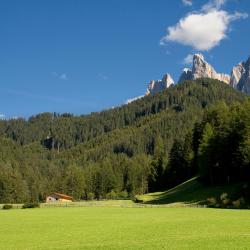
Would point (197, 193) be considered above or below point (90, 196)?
below

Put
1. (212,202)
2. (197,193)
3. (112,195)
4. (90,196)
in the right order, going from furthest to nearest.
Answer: (90,196) → (112,195) → (197,193) → (212,202)

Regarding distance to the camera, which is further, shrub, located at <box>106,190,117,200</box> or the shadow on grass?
shrub, located at <box>106,190,117,200</box>

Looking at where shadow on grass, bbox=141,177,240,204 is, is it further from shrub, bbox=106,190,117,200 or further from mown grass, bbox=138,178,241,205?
shrub, bbox=106,190,117,200

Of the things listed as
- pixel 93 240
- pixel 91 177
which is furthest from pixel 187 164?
pixel 93 240

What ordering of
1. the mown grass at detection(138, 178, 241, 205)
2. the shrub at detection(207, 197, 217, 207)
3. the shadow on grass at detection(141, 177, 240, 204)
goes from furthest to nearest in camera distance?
the shadow on grass at detection(141, 177, 240, 204) < the mown grass at detection(138, 178, 241, 205) < the shrub at detection(207, 197, 217, 207)

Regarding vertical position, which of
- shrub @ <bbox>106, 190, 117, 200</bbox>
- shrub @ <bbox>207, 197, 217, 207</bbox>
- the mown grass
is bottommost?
shrub @ <bbox>207, 197, 217, 207</bbox>

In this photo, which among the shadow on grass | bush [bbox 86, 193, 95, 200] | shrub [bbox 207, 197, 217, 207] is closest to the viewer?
shrub [bbox 207, 197, 217, 207]

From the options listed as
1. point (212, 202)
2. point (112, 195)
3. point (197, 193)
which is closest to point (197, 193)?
point (197, 193)

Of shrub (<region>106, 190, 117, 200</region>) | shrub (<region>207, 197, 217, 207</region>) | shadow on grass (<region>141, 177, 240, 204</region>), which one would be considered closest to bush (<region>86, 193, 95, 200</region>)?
shrub (<region>106, 190, 117, 200</region>)

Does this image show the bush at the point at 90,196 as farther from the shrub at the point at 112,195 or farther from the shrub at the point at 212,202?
the shrub at the point at 212,202

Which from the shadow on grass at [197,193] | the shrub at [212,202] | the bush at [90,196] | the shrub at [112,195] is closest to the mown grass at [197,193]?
the shadow on grass at [197,193]

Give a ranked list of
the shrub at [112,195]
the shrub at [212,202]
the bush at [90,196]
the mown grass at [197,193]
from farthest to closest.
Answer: the bush at [90,196]
the shrub at [112,195]
the mown grass at [197,193]
the shrub at [212,202]

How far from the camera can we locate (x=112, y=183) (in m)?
180

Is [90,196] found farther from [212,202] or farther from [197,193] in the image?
[212,202]
